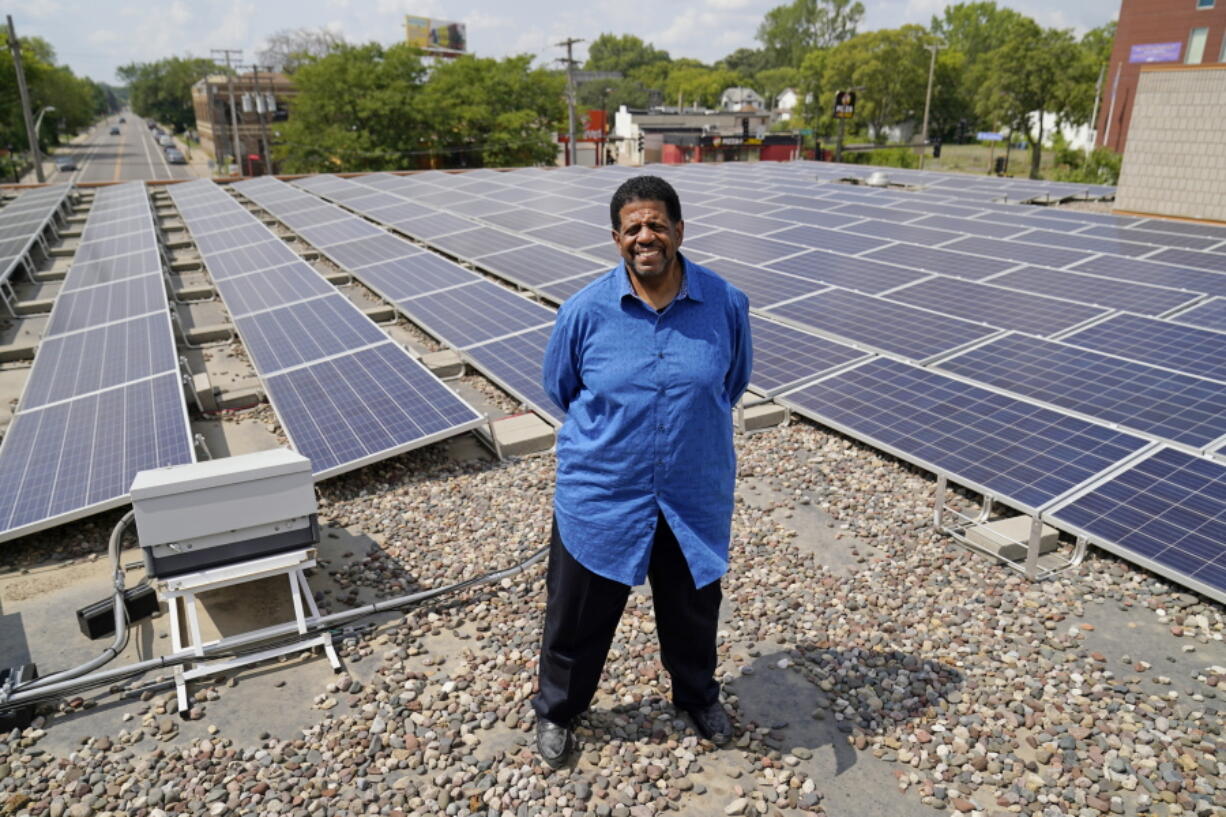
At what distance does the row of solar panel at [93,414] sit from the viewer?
612 centimetres

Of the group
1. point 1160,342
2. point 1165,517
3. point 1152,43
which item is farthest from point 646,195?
point 1152,43

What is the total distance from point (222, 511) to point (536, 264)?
9.49 m

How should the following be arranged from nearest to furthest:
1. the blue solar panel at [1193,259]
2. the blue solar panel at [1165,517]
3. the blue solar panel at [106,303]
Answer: the blue solar panel at [1165,517], the blue solar panel at [106,303], the blue solar panel at [1193,259]

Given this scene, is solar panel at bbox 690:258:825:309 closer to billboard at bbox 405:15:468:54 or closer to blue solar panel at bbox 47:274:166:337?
blue solar panel at bbox 47:274:166:337

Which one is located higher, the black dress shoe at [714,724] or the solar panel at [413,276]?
the solar panel at [413,276]

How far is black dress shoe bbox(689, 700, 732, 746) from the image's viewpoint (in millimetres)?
4031

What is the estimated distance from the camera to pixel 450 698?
4430 millimetres

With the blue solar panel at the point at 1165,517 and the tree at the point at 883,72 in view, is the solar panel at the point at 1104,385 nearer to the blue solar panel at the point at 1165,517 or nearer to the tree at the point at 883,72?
the blue solar panel at the point at 1165,517

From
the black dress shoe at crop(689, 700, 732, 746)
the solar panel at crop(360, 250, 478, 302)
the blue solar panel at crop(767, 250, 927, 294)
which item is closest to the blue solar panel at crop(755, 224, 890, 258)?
the blue solar panel at crop(767, 250, 927, 294)

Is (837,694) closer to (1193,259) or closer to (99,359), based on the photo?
(99,359)

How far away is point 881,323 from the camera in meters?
9.34

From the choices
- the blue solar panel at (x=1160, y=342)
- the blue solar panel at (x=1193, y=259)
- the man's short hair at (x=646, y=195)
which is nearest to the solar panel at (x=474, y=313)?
the blue solar panel at (x=1160, y=342)

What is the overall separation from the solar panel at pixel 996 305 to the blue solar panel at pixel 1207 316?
88 centimetres

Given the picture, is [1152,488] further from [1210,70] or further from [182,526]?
[1210,70]
